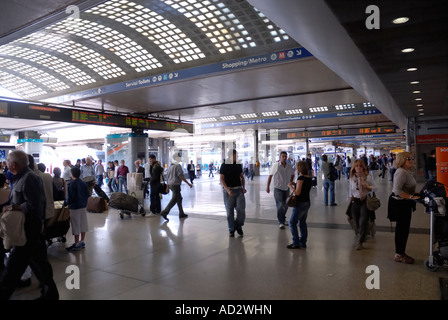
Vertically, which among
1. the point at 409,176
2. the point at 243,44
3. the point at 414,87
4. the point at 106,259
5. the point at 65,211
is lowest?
the point at 106,259

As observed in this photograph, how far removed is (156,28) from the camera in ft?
37.4

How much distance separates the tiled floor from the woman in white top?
373mm

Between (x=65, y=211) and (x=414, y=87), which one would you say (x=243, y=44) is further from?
(x=65, y=211)

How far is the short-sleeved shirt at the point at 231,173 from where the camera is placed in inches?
266

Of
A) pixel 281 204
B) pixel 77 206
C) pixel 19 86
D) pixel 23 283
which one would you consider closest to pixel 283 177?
pixel 281 204

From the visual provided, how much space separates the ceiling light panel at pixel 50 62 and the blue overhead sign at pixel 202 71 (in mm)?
1350

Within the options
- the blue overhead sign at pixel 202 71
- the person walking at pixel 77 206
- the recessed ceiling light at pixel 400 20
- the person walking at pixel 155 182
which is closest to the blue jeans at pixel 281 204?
the blue overhead sign at pixel 202 71

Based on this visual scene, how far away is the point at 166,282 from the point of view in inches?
164

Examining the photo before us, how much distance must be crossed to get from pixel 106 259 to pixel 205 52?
24.9 feet

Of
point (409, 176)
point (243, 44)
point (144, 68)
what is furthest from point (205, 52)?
point (409, 176)

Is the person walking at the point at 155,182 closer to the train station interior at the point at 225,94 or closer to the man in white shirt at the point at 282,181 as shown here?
the train station interior at the point at 225,94

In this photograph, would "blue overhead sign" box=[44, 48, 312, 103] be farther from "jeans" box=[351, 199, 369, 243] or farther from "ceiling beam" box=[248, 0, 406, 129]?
"jeans" box=[351, 199, 369, 243]

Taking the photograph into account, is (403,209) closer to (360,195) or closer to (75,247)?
(360,195)

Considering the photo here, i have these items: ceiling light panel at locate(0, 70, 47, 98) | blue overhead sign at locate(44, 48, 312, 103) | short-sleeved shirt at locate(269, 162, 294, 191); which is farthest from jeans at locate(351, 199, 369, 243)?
ceiling light panel at locate(0, 70, 47, 98)
